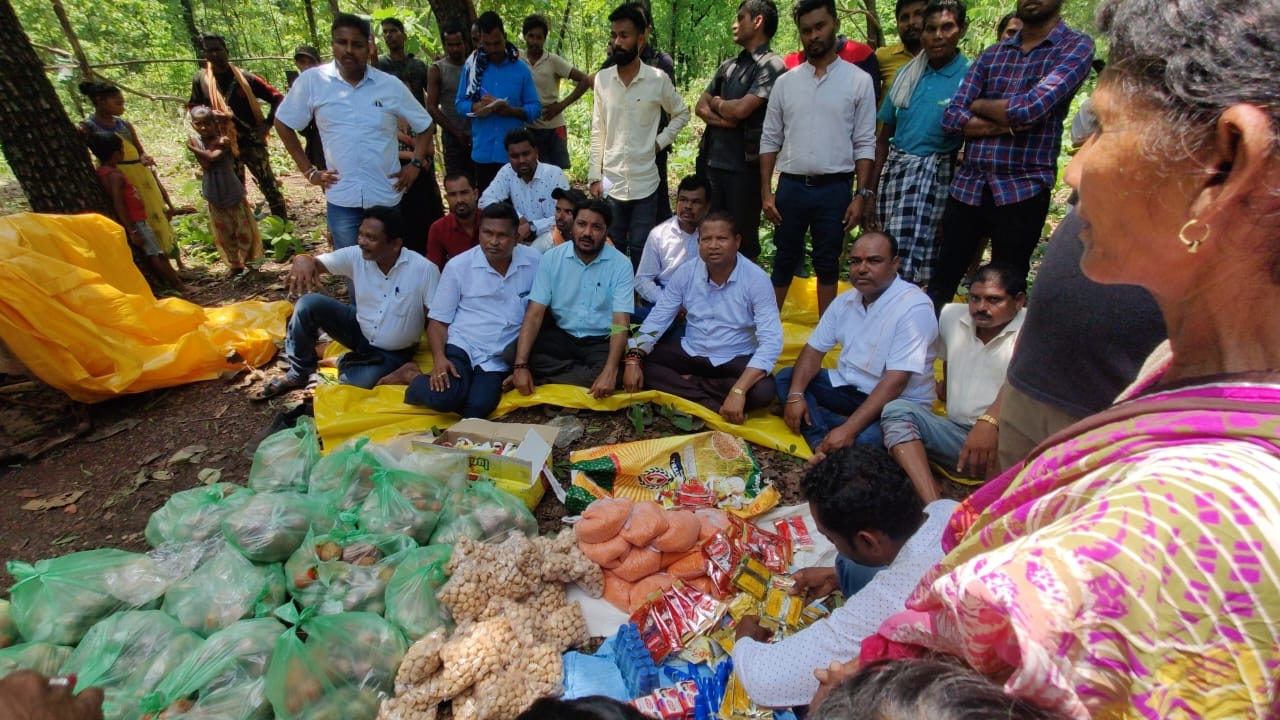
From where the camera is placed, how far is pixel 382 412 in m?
3.76

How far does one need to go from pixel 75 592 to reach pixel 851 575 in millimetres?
2690

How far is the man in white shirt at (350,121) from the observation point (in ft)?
13.7

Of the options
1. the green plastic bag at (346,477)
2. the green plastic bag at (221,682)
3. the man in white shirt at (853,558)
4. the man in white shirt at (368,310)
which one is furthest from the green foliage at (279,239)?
the man in white shirt at (853,558)

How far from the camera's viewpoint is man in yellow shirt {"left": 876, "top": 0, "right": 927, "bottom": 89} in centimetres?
424

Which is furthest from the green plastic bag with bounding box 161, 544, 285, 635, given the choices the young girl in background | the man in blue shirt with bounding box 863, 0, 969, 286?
the young girl in background

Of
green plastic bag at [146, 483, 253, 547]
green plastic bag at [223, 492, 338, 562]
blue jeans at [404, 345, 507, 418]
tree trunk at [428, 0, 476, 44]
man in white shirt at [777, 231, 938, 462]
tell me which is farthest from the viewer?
tree trunk at [428, 0, 476, 44]

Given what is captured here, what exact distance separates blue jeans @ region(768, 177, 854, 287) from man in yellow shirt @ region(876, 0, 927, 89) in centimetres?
89

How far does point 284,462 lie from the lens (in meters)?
2.85

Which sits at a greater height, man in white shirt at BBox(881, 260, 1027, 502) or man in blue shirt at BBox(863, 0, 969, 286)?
man in blue shirt at BBox(863, 0, 969, 286)

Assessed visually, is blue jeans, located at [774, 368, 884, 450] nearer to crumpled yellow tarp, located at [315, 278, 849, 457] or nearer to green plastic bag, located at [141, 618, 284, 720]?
crumpled yellow tarp, located at [315, 278, 849, 457]

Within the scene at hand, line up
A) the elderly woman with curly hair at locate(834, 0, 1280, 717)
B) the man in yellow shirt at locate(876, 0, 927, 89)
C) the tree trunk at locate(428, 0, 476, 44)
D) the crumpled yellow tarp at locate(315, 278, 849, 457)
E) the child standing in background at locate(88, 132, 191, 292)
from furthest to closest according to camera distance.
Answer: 1. the tree trunk at locate(428, 0, 476, 44)
2. the child standing in background at locate(88, 132, 191, 292)
3. the man in yellow shirt at locate(876, 0, 927, 89)
4. the crumpled yellow tarp at locate(315, 278, 849, 457)
5. the elderly woman with curly hair at locate(834, 0, 1280, 717)

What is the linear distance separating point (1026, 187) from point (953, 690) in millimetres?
3528

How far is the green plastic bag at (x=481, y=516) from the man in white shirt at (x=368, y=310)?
5.39 feet

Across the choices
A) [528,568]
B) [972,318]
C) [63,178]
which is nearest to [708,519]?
[528,568]
